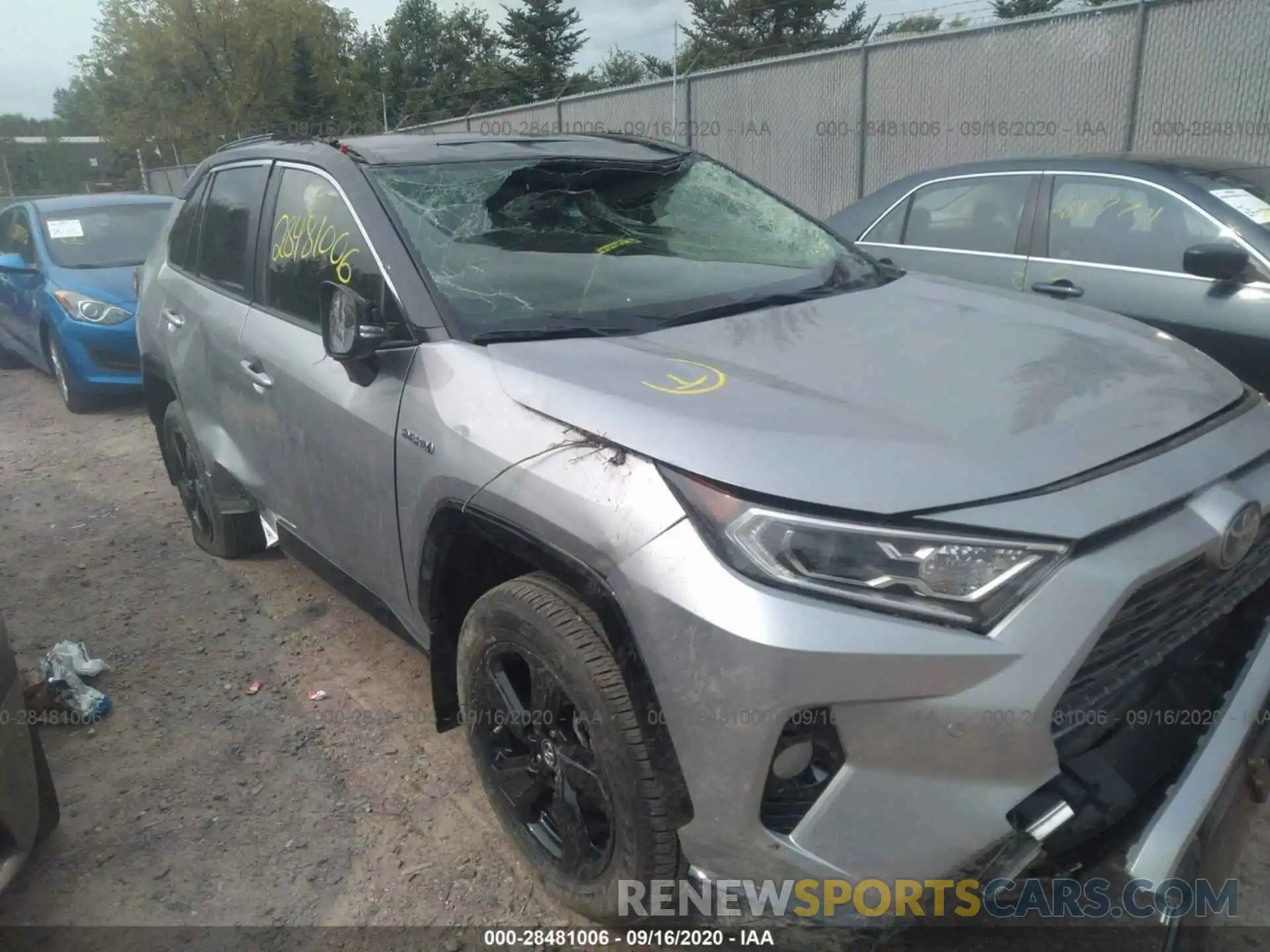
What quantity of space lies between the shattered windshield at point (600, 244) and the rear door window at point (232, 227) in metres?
0.90

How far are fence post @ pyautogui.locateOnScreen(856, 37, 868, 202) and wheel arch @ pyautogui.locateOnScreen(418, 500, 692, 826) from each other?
11.4m

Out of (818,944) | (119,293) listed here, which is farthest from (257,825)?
(119,293)

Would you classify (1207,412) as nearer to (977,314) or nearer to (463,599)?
(977,314)

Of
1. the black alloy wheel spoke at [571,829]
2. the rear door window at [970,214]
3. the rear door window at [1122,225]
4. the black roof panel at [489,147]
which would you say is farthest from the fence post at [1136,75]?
the black alloy wheel spoke at [571,829]

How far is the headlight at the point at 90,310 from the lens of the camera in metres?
7.24

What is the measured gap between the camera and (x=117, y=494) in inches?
224

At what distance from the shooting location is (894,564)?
5.56 feet

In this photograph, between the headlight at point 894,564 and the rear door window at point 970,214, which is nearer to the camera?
the headlight at point 894,564

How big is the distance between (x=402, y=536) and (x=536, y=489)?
2.24 ft

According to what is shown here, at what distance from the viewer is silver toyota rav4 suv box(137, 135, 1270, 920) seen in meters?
1.66

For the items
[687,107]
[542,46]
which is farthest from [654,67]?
[687,107]

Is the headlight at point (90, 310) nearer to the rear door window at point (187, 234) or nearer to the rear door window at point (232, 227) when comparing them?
the rear door window at point (187, 234)

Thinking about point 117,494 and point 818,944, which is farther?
point 117,494

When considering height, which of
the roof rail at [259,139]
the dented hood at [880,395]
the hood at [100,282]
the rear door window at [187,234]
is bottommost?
the hood at [100,282]
